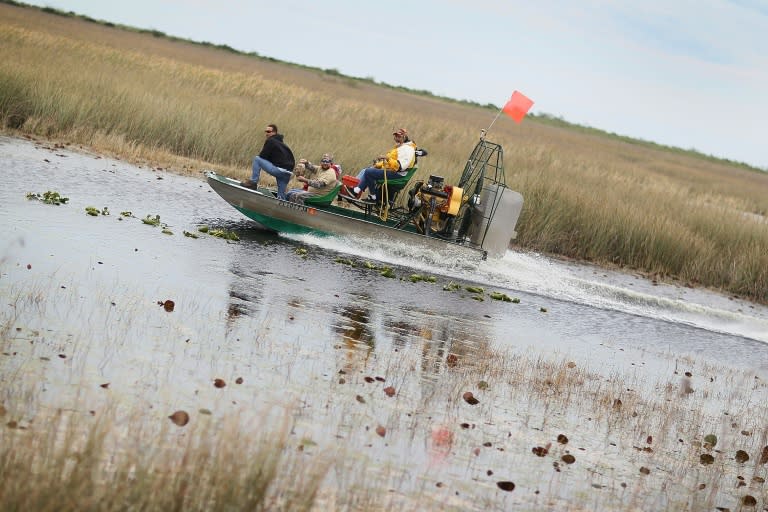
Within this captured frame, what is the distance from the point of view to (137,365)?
8.35m

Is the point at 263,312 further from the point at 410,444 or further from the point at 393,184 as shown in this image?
the point at 393,184

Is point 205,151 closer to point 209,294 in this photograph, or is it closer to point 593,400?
point 209,294

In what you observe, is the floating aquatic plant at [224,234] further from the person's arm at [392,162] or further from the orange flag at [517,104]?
the orange flag at [517,104]

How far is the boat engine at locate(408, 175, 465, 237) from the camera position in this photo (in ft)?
60.3

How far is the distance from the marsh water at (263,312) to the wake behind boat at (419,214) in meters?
0.33

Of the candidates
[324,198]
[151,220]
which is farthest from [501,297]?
[151,220]

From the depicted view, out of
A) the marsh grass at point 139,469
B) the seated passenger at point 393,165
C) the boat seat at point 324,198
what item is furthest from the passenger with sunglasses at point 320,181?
the marsh grass at point 139,469

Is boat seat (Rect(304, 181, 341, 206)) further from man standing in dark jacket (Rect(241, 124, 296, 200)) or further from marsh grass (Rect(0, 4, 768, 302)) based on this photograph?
marsh grass (Rect(0, 4, 768, 302))

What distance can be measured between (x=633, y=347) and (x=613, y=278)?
7388 mm

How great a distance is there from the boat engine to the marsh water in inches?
24.4

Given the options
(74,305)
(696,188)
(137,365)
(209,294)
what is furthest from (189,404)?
(696,188)

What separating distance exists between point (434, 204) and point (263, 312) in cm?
725

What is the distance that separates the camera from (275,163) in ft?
59.5

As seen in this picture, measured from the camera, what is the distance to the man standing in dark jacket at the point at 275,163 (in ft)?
59.0
